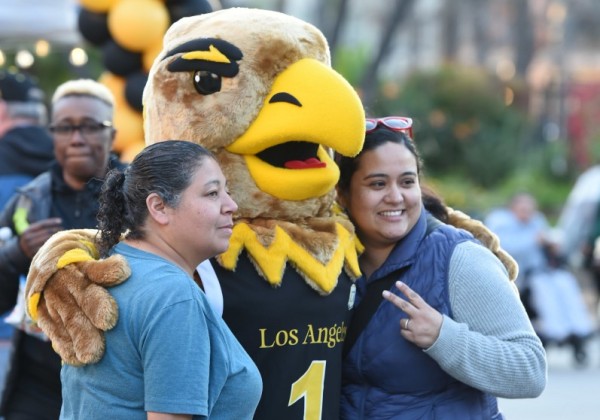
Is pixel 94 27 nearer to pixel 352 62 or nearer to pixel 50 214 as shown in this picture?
pixel 50 214

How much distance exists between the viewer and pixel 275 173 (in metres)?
3.89

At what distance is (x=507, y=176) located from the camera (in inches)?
851

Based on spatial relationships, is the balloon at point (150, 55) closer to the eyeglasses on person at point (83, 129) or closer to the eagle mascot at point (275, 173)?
the eyeglasses on person at point (83, 129)

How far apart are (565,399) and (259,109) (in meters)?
7.34

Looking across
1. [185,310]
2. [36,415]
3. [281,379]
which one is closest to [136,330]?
[185,310]

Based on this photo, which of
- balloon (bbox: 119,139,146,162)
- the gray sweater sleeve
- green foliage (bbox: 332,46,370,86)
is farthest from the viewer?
green foliage (bbox: 332,46,370,86)

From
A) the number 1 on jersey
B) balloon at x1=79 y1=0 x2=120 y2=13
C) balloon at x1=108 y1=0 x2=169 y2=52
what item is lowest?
the number 1 on jersey

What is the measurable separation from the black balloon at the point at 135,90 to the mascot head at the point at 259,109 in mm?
4740

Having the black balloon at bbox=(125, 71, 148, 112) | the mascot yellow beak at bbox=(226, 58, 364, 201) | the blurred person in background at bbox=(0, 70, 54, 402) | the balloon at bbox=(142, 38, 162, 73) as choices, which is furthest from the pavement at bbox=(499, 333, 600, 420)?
the mascot yellow beak at bbox=(226, 58, 364, 201)

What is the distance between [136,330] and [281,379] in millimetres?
900

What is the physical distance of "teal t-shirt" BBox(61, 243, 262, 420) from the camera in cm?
296

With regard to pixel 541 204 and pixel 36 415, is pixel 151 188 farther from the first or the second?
pixel 541 204

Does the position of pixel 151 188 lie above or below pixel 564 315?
below

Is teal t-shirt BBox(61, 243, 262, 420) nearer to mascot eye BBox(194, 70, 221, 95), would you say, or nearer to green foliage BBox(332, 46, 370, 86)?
mascot eye BBox(194, 70, 221, 95)
